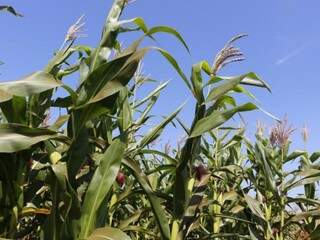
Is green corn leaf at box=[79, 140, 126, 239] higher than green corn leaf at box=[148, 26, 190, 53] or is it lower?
lower

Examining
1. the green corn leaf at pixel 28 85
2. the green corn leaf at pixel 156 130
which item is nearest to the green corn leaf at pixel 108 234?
the green corn leaf at pixel 28 85

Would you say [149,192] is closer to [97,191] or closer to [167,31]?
[97,191]

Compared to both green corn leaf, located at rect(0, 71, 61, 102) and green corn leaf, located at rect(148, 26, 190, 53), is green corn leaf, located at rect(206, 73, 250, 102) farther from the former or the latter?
green corn leaf, located at rect(0, 71, 61, 102)

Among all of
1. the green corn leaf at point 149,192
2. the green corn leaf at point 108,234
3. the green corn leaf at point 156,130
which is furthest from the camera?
the green corn leaf at point 156,130

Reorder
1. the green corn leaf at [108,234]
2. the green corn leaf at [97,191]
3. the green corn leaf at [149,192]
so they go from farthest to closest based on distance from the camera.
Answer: the green corn leaf at [149,192] → the green corn leaf at [97,191] → the green corn leaf at [108,234]

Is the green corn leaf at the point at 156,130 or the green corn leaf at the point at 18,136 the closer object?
the green corn leaf at the point at 18,136

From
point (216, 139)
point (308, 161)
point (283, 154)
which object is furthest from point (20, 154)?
point (308, 161)

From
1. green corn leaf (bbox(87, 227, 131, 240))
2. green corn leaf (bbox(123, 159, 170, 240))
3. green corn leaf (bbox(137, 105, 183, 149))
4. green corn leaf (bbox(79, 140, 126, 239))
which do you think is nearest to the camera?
green corn leaf (bbox(87, 227, 131, 240))

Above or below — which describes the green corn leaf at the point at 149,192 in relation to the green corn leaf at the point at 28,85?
below

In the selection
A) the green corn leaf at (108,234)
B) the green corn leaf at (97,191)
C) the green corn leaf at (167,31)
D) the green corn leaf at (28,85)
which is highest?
the green corn leaf at (167,31)

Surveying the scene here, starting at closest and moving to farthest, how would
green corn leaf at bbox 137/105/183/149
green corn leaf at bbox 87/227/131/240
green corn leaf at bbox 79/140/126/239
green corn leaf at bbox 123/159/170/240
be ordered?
green corn leaf at bbox 87/227/131/240 < green corn leaf at bbox 79/140/126/239 < green corn leaf at bbox 123/159/170/240 < green corn leaf at bbox 137/105/183/149

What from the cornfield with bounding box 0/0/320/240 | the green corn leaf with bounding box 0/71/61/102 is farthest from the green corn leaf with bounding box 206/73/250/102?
the green corn leaf with bounding box 0/71/61/102

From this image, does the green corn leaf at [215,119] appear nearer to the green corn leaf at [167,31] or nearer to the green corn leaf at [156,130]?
the green corn leaf at [156,130]

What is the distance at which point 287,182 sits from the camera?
114 inches
